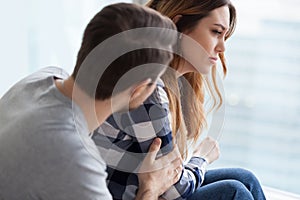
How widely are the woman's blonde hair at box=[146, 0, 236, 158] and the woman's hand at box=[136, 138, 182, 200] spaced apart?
102 mm

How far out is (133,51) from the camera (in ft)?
3.12

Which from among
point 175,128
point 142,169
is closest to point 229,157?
point 175,128

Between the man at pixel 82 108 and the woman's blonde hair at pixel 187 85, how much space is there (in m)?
0.41

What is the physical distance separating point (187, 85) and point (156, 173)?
0.36m

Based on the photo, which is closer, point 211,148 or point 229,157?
point 211,148

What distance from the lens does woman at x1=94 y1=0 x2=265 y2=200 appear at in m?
1.27

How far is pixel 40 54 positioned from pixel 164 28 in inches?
51.8

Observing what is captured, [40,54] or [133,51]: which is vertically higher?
[133,51]

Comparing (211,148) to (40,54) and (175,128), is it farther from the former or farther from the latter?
(40,54)

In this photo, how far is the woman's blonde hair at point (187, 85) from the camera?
1.40 meters

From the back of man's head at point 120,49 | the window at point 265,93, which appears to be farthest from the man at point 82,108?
the window at point 265,93

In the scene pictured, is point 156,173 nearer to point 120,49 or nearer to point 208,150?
point 208,150

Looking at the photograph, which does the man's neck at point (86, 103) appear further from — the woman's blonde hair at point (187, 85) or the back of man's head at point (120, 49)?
the woman's blonde hair at point (187, 85)

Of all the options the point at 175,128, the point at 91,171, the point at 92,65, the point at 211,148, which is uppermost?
the point at 92,65
